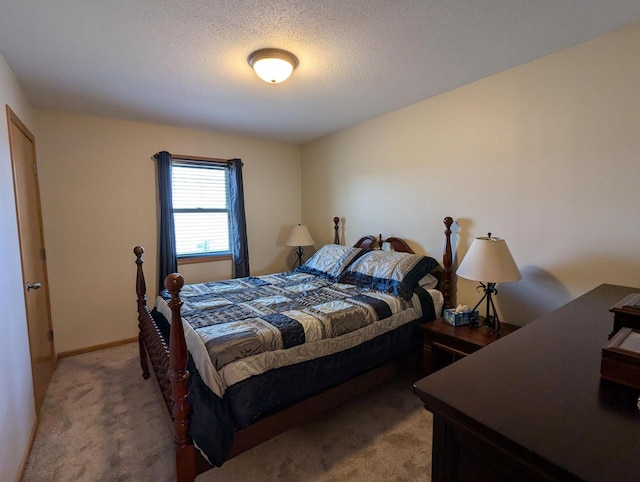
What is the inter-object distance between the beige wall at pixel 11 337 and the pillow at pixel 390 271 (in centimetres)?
239

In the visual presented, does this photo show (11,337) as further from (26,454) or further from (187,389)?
(187,389)

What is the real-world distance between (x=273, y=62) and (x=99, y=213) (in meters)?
2.56

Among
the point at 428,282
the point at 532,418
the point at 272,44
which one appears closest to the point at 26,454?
the point at 532,418

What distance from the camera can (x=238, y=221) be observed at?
4.03m

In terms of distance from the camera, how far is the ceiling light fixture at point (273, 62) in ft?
6.48

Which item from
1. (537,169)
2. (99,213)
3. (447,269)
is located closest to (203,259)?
(99,213)

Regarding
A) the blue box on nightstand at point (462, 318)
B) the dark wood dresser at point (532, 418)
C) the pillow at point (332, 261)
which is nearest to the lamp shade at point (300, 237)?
→ the pillow at point (332, 261)

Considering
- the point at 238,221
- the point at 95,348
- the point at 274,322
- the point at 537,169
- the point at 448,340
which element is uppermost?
the point at 537,169

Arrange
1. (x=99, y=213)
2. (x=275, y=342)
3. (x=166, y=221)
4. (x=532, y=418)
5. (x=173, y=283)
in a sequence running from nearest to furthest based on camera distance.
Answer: (x=532, y=418) < (x=173, y=283) < (x=275, y=342) < (x=99, y=213) < (x=166, y=221)

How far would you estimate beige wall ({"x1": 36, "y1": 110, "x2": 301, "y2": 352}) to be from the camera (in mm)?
3077

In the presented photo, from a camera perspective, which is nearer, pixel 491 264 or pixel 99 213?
pixel 491 264

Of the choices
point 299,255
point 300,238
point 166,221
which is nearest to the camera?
point 166,221

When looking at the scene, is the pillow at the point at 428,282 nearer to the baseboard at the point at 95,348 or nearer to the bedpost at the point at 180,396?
the bedpost at the point at 180,396

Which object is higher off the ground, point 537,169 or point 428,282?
point 537,169
